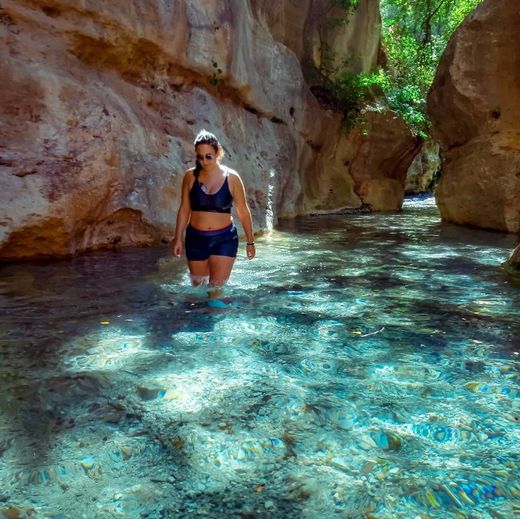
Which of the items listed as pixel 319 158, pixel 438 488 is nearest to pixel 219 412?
pixel 438 488

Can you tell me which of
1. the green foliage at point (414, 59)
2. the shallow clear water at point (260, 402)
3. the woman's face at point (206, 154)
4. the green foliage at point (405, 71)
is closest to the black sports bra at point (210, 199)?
the woman's face at point (206, 154)

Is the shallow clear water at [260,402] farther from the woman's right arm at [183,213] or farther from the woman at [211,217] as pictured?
the woman's right arm at [183,213]

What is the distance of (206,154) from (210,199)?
421mm

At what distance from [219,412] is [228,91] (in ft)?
31.9

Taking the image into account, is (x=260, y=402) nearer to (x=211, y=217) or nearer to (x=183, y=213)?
(x=211, y=217)

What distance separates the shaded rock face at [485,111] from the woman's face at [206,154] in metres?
7.94

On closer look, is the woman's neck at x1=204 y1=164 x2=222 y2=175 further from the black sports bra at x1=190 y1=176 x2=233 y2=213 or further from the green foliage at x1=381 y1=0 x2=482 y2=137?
the green foliage at x1=381 y1=0 x2=482 y2=137

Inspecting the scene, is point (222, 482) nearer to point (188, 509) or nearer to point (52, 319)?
point (188, 509)

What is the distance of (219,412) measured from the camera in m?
2.37

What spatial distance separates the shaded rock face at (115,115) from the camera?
252 inches

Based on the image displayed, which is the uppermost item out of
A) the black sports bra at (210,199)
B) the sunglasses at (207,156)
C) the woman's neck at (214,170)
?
the sunglasses at (207,156)

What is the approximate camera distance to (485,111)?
34.9 feet

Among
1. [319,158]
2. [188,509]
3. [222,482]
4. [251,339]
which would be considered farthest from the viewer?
[319,158]

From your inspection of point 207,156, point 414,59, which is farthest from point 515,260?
point 414,59
